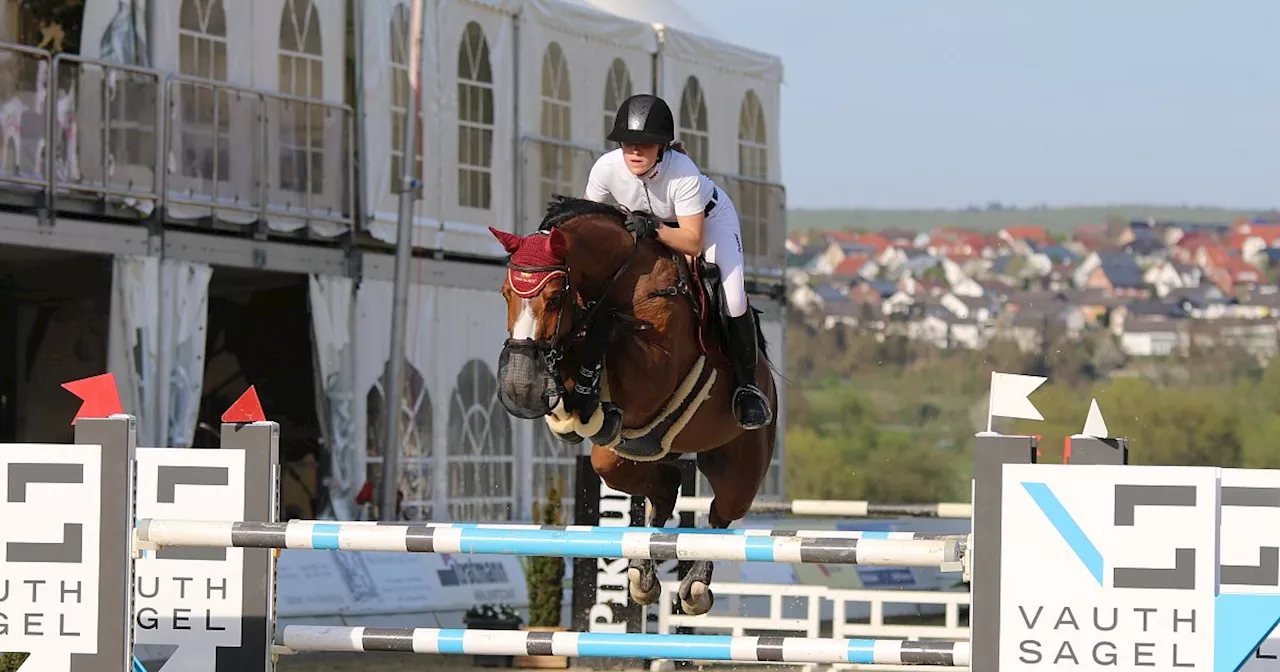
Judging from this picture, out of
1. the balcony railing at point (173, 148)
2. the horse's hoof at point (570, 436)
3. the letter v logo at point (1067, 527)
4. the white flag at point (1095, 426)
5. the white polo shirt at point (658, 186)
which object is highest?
the balcony railing at point (173, 148)

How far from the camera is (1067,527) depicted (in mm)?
4020

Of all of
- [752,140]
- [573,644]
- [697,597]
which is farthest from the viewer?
[752,140]

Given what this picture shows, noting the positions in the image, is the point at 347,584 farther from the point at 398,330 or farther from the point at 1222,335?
the point at 1222,335

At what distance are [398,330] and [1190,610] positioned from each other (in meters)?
9.30

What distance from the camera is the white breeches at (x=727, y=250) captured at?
6008 millimetres

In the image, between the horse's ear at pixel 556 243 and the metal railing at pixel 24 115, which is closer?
the horse's ear at pixel 556 243

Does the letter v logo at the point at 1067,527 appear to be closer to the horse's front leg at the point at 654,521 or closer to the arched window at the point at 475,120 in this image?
the horse's front leg at the point at 654,521

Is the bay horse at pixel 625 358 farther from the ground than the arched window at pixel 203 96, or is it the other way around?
the arched window at pixel 203 96

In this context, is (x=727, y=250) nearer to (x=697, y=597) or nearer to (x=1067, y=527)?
(x=697, y=597)

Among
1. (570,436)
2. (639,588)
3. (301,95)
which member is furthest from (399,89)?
(570,436)

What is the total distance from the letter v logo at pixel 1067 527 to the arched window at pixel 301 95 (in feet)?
29.6

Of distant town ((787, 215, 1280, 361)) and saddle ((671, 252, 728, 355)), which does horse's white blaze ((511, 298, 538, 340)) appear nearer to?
saddle ((671, 252, 728, 355))

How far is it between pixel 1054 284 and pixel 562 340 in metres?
76.4

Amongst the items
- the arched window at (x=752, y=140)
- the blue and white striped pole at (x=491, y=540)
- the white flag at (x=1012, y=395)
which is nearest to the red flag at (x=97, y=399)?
the blue and white striped pole at (x=491, y=540)
